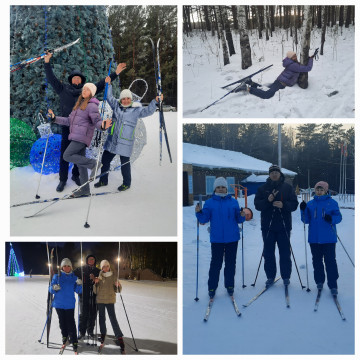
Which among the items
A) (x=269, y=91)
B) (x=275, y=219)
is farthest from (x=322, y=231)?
(x=269, y=91)

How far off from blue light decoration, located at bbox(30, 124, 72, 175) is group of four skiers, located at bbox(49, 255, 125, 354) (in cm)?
83

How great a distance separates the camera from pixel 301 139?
148 inches

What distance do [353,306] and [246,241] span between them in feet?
3.31

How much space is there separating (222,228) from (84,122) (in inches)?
55.4

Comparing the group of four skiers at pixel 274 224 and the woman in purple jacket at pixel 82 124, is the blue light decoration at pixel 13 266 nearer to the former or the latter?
the woman in purple jacket at pixel 82 124

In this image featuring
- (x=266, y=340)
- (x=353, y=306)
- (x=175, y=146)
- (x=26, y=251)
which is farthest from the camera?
(x=175, y=146)

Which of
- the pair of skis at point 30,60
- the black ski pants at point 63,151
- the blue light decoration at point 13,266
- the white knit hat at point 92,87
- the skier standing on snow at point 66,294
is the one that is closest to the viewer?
the skier standing on snow at point 66,294

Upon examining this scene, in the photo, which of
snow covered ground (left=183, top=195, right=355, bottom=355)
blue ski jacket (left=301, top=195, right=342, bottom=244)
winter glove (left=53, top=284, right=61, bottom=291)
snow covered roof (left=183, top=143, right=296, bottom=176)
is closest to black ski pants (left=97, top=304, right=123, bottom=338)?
winter glove (left=53, top=284, right=61, bottom=291)

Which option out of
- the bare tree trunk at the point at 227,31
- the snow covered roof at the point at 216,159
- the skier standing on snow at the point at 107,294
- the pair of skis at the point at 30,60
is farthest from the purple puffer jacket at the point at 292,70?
the skier standing on snow at the point at 107,294

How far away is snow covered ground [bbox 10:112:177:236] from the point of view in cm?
325

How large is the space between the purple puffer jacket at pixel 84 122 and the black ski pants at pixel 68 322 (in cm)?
137

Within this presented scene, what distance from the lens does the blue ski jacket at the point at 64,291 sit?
3141mm
